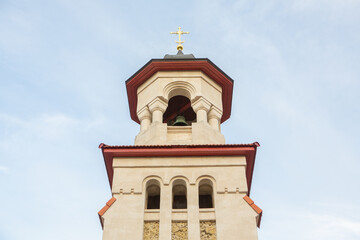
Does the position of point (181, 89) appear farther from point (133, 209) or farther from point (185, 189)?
point (133, 209)

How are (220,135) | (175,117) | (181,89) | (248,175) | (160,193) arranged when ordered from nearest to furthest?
1. (160,193)
2. (248,175)
3. (220,135)
4. (181,89)
5. (175,117)

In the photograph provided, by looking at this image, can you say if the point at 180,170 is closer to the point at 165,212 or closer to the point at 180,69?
the point at 165,212

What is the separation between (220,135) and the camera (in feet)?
78.2

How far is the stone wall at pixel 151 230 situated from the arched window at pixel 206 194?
7.92ft

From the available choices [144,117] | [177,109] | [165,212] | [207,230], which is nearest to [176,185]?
[165,212]

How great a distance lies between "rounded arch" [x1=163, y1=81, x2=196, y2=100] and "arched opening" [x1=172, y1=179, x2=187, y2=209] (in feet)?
17.4

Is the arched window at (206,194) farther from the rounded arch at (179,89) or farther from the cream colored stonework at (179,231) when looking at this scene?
the rounded arch at (179,89)

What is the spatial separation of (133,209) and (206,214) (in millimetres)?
2455

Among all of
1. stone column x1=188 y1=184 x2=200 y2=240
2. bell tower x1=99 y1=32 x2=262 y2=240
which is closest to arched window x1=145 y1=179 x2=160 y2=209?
bell tower x1=99 y1=32 x2=262 y2=240

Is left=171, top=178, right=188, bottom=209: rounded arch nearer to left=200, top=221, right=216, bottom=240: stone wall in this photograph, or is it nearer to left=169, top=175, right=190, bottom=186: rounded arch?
left=169, top=175, right=190, bottom=186: rounded arch

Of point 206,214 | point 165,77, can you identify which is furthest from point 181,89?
point 206,214

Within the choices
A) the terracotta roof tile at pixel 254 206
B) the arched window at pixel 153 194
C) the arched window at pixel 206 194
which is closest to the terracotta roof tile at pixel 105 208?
the arched window at pixel 153 194

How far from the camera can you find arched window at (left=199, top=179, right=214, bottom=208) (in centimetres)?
2089

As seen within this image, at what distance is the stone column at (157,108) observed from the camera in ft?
79.3
